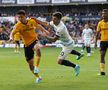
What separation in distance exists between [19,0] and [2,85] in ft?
127

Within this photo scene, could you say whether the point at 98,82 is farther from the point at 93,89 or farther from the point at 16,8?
the point at 16,8

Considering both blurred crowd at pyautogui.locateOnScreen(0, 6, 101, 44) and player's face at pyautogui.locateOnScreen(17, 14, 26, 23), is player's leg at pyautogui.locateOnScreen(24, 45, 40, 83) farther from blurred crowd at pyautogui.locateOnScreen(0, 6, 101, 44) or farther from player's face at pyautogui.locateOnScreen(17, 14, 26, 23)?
blurred crowd at pyautogui.locateOnScreen(0, 6, 101, 44)

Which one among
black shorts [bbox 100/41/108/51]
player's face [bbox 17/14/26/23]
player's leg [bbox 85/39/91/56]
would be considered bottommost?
player's leg [bbox 85/39/91/56]

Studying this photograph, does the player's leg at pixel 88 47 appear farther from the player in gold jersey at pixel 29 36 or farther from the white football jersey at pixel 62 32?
the player in gold jersey at pixel 29 36

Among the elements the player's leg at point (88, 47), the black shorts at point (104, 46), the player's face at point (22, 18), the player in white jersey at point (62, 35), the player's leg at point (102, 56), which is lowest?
the player's leg at point (88, 47)

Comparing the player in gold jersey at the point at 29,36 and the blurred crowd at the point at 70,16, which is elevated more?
the player in gold jersey at the point at 29,36

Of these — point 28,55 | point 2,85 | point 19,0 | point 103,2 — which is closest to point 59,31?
point 28,55

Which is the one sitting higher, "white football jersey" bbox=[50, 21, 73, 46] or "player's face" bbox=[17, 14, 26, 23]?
"player's face" bbox=[17, 14, 26, 23]

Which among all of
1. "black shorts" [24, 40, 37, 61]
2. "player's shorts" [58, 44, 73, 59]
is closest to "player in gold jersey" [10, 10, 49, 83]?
"black shorts" [24, 40, 37, 61]

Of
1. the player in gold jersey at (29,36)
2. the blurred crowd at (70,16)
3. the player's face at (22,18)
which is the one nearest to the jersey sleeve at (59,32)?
the player in gold jersey at (29,36)

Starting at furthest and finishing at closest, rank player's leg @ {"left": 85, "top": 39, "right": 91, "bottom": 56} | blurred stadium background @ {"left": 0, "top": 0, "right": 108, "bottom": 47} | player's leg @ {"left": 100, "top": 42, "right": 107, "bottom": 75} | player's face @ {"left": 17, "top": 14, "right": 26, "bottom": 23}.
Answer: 1. blurred stadium background @ {"left": 0, "top": 0, "right": 108, "bottom": 47}
2. player's leg @ {"left": 85, "top": 39, "right": 91, "bottom": 56}
3. player's leg @ {"left": 100, "top": 42, "right": 107, "bottom": 75}
4. player's face @ {"left": 17, "top": 14, "right": 26, "bottom": 23}

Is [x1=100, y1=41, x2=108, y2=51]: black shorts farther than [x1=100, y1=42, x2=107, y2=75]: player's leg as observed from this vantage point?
Yes

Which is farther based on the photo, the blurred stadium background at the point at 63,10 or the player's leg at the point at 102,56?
the blurred stadium background at the point at 63,10

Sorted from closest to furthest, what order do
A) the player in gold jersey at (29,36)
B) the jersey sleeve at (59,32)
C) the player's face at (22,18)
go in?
the player's face at (22,18)
the jersey sleeve at (59,32)
the player in gold jersey at (29,36)
